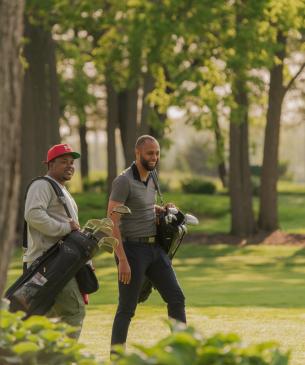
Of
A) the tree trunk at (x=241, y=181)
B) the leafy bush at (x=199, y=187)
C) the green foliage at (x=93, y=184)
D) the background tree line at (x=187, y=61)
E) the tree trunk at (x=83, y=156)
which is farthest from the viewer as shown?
the tree trunk at (x=83, y=156)

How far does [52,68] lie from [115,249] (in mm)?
22767

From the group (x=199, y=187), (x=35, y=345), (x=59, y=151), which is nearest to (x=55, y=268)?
(x=59, y=151)

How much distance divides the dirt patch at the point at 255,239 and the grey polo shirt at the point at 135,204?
20.1 meters

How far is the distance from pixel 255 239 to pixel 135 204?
2128cm

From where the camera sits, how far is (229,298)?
1761 centimetres

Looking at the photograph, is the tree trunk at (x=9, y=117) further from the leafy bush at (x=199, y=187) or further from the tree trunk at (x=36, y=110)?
the leafy bush at (x=199, y=187)

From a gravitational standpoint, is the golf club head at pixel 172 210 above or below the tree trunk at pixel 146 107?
below

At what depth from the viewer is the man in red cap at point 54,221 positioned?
29.9ft

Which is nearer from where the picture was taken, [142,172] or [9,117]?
[9,117]

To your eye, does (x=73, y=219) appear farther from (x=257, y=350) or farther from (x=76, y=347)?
(x=257, y=350)

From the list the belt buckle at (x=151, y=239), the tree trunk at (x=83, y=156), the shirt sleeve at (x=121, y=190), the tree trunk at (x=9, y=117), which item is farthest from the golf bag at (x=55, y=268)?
the tree trunk at (x=83, y=156)

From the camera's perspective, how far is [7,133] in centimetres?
570

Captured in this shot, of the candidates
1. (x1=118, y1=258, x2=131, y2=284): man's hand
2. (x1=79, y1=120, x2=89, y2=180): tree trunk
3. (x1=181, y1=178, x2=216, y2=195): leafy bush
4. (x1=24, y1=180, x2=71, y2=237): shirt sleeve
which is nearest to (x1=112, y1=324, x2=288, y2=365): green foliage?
(x1=24, y1=180, x2=71, y2=237): shirt sleeve

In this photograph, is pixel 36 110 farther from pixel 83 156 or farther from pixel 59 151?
pixel 83 156
